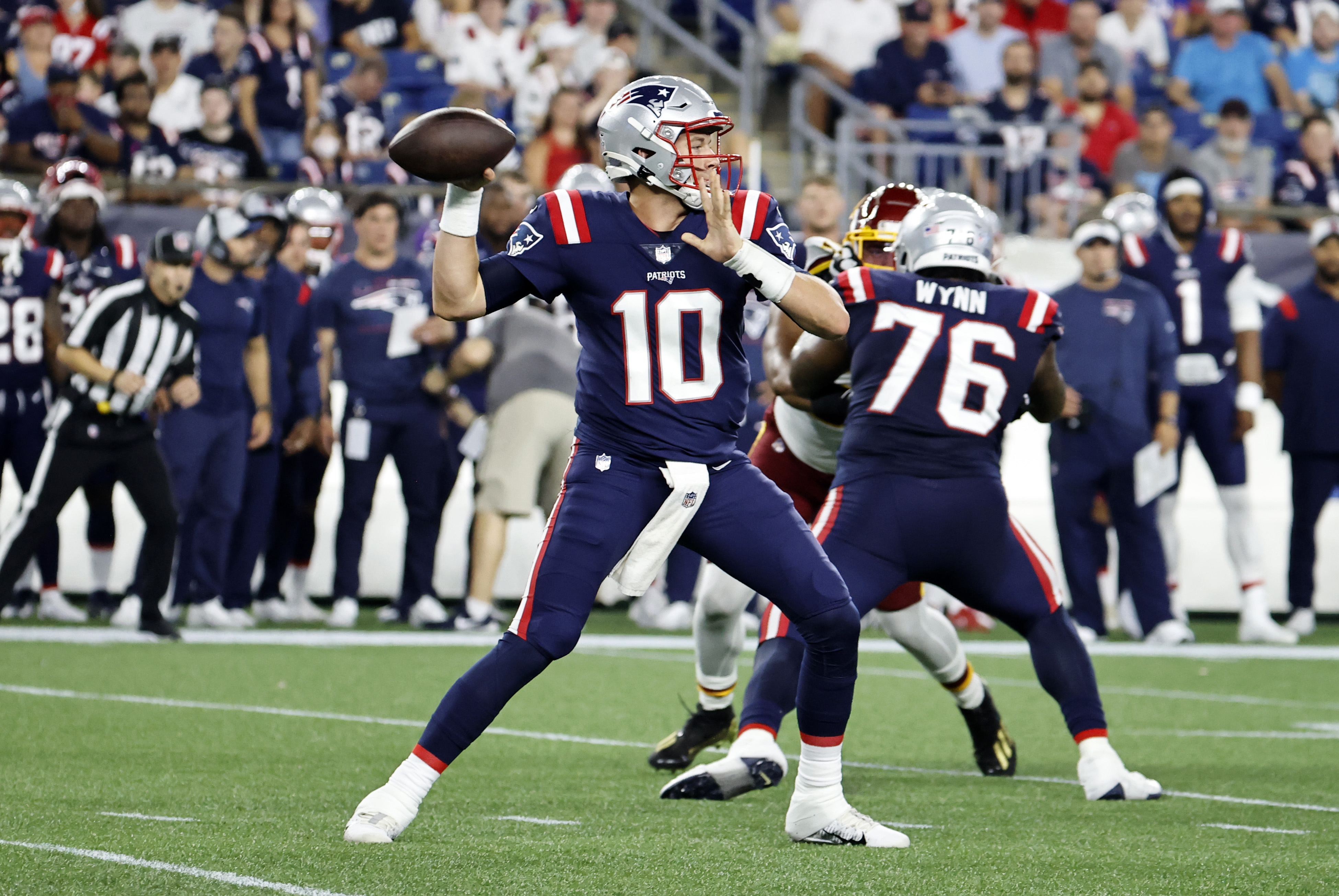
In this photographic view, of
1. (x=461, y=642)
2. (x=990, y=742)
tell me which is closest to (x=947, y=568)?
(x=990, y=742)

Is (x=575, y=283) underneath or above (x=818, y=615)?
above

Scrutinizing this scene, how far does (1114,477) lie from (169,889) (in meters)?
6.87

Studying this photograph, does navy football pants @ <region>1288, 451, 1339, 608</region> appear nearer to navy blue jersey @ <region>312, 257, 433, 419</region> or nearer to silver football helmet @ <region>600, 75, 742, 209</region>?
navy blue jersey @ <region>312, 257, 433, 419</region>

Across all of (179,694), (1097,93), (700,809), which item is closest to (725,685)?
(700,809)

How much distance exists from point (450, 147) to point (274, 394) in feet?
20.8

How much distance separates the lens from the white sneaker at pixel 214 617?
9.74 meters

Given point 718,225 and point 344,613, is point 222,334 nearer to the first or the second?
point 344,613

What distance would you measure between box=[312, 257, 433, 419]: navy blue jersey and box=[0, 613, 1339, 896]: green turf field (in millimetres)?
1938

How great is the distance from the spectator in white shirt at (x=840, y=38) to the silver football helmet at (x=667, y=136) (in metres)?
10.7

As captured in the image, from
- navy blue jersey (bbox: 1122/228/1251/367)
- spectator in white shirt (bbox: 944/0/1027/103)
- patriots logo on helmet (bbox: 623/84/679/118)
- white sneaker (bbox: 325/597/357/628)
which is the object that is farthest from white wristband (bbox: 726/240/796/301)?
spectator in white shirt (bbox: 944/0/1027/103)

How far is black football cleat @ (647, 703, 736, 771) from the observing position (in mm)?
5516

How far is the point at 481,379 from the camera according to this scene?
33.6ft

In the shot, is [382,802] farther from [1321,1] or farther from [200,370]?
[1321,1]

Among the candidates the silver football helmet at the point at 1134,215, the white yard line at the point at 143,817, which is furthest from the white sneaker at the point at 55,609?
the silver football helmet at the point at 1134,215
